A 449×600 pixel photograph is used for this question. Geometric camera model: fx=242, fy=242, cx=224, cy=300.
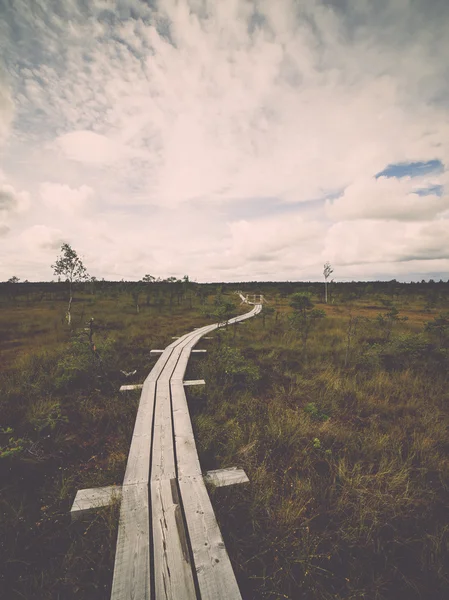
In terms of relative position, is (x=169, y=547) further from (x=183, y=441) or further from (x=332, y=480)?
(x=332, y=480)

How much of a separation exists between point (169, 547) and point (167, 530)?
144mm

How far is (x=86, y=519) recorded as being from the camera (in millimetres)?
2420

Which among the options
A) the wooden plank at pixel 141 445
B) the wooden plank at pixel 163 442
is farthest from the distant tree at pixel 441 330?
the wooden plank at pixel 141 445

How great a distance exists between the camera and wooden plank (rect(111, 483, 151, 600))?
1.72 meters

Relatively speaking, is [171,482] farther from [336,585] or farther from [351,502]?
[351,502]

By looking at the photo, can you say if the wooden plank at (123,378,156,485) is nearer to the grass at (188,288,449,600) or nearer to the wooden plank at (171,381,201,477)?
the wooden plank at (171,381,201,477)

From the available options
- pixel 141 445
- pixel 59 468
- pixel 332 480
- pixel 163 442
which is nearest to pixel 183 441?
pixel 163 442

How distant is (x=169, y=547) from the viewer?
79.1 inches

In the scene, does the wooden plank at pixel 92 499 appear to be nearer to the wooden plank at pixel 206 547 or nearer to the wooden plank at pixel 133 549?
the wooden plank at pixel 133 549

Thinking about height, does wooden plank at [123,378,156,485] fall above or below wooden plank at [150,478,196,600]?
above

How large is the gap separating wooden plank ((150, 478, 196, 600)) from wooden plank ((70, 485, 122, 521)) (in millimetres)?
399

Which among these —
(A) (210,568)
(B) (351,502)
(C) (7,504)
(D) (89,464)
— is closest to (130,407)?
(D) (89,464)

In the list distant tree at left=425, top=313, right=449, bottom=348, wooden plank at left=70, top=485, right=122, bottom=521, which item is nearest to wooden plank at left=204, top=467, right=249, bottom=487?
wooden plank at left=70, top=485, right=122, bottom=521

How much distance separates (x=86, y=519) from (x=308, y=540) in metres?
2.21
